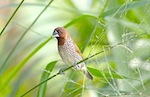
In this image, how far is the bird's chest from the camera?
4.56 ft

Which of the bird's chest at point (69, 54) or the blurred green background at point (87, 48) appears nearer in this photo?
the blurred green background at point (87, 48)

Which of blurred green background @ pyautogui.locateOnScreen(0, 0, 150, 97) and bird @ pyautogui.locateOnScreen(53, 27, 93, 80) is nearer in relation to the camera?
blurred green background @ pyautogui.locateOnScreen(0, 0, 150, 97)

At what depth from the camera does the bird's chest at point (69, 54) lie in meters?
1.39

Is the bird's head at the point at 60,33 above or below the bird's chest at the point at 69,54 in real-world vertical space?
above

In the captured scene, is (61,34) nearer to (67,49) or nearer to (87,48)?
(67,49)

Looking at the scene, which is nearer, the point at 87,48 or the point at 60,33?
the point at 60,33

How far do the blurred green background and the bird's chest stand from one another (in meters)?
0.04

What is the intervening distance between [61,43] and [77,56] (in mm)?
88

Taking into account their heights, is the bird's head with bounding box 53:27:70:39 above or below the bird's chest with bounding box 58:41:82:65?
above

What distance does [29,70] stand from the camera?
1.54 m

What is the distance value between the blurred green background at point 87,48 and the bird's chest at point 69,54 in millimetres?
35

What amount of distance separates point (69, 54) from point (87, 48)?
7.2 inches

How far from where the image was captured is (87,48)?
1.61 m

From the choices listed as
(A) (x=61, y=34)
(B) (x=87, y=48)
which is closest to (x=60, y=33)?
(A) (x=61, y=34)
